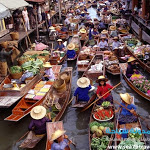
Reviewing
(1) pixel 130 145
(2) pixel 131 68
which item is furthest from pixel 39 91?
(1) pixel 130 145

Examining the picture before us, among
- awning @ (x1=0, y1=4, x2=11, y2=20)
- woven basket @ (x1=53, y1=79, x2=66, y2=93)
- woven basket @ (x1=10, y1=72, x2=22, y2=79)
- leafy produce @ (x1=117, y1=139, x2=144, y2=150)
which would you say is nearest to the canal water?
woven basket @ (x1=53, y1=79, x2=66, y2=93)

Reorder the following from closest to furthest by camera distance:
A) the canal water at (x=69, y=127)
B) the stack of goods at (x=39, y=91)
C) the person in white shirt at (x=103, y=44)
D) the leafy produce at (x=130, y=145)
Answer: the leafy produce at (x=130, y=145)
the canal water at (x=69, y=127)
the stack of goods at (x=39, y=91)
the person in white shirt at (x=103, y=44)

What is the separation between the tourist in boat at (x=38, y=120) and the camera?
637cm

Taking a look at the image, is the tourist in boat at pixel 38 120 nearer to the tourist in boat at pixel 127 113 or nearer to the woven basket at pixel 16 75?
the tourist in boat at pixel 127 113

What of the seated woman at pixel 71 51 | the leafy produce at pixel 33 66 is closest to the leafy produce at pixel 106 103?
the leafy produce at pixel 33 66

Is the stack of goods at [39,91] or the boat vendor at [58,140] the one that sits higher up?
the boat vendor at [58,140]

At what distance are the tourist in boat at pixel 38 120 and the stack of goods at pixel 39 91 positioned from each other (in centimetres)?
205

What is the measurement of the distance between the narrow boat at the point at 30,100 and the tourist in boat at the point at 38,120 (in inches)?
44.5

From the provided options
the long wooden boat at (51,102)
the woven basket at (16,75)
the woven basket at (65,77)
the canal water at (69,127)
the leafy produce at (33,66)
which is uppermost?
the leafy produce at (33,66)

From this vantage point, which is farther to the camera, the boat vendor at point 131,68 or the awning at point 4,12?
the awning at point 4,12

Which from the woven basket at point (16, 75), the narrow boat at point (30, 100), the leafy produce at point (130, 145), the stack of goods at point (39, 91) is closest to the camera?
the leafy produce at point (130, 145)

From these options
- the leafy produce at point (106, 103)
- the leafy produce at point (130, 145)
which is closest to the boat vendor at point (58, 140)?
the leafy produce at point (130, 145)

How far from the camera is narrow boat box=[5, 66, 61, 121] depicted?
7.62 metres

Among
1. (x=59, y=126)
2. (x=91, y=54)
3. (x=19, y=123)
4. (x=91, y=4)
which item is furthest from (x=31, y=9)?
(x=91, y=4)
